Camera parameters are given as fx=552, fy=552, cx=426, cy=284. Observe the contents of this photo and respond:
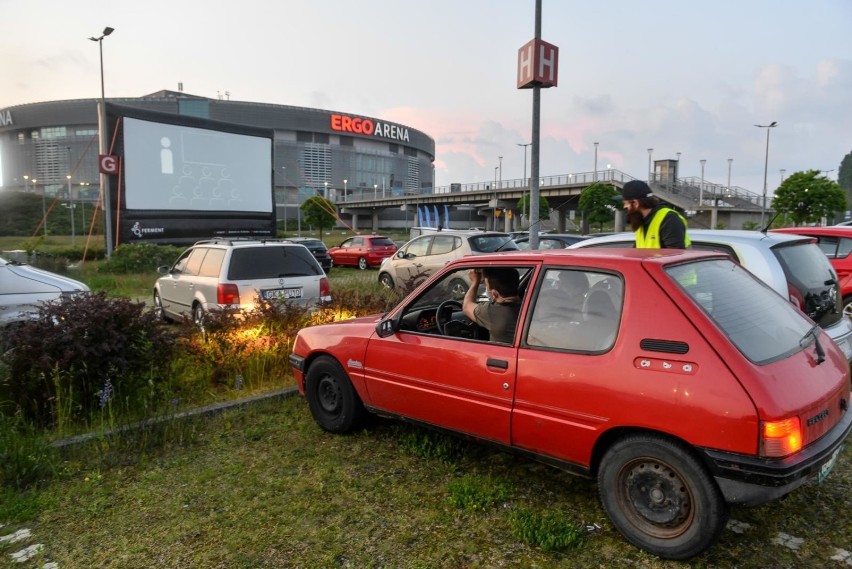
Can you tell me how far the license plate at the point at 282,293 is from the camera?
753 cm

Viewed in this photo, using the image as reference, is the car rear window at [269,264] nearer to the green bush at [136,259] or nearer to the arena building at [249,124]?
the green bush at [136,259]

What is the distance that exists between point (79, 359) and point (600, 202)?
147 ft

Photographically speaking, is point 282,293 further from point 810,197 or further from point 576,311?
point 810,197

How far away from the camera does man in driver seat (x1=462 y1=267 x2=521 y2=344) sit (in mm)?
3633

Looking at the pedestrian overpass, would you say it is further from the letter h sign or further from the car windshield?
the car windshield

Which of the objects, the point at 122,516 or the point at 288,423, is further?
the point at 288,423

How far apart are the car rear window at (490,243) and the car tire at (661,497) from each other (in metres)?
10.3

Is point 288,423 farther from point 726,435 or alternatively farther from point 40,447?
point 726,435

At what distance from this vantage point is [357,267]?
24250 millimetres

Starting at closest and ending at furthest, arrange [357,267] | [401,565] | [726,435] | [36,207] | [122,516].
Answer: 1. [726,435]
2. [401,565]
3. [122,516]
4. [357,267]
5. [36,207]

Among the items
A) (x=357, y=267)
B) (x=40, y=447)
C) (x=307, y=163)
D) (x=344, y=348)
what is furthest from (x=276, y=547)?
(x=307, y=163)

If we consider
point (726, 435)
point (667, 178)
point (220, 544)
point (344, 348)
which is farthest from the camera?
point (667, 178)

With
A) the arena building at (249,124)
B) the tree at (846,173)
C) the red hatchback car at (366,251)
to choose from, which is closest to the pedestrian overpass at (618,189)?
the red hatchback car at (366,251)

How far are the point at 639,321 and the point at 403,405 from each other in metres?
1.84
